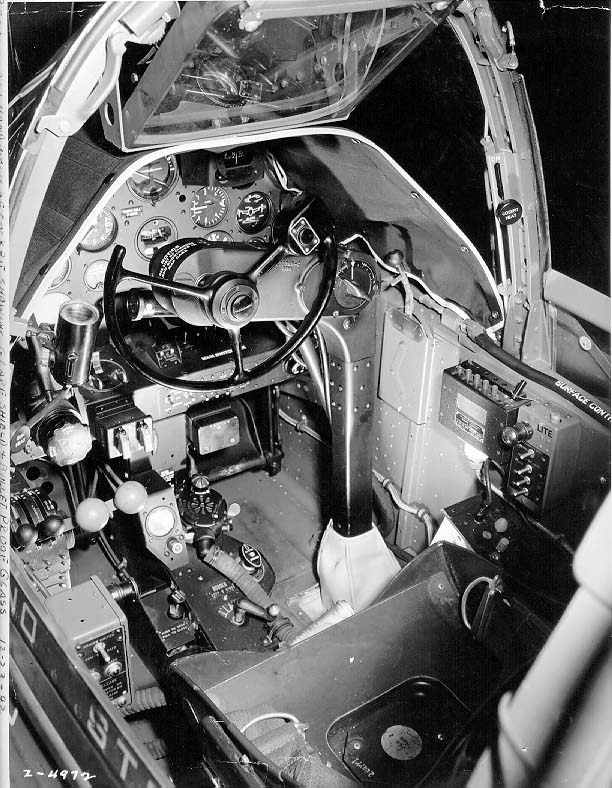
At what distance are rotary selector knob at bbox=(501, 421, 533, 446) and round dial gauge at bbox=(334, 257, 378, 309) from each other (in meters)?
0.64

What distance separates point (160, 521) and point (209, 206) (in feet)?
3.90

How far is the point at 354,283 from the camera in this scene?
2674 mm

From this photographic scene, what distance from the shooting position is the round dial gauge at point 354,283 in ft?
8.71

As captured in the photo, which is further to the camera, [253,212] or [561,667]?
[253,212]

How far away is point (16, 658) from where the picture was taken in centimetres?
141

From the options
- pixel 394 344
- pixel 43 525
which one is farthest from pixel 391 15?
pixel 43 525

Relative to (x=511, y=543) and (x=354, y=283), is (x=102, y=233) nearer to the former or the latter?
(x=354, y=283)

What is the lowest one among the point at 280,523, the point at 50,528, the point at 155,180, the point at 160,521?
the point at 280,523

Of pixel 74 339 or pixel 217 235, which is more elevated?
pixel 217 235

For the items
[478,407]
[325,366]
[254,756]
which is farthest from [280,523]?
[254,756]

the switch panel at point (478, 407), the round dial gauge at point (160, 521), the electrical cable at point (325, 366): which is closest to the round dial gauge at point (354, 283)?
the electrical cable at point (325, 366)

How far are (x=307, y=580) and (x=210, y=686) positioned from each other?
1.53 m

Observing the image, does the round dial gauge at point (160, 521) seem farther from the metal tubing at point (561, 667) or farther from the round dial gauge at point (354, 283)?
the metal tubing at point (561, 667)

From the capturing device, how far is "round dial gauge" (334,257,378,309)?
265 cm
